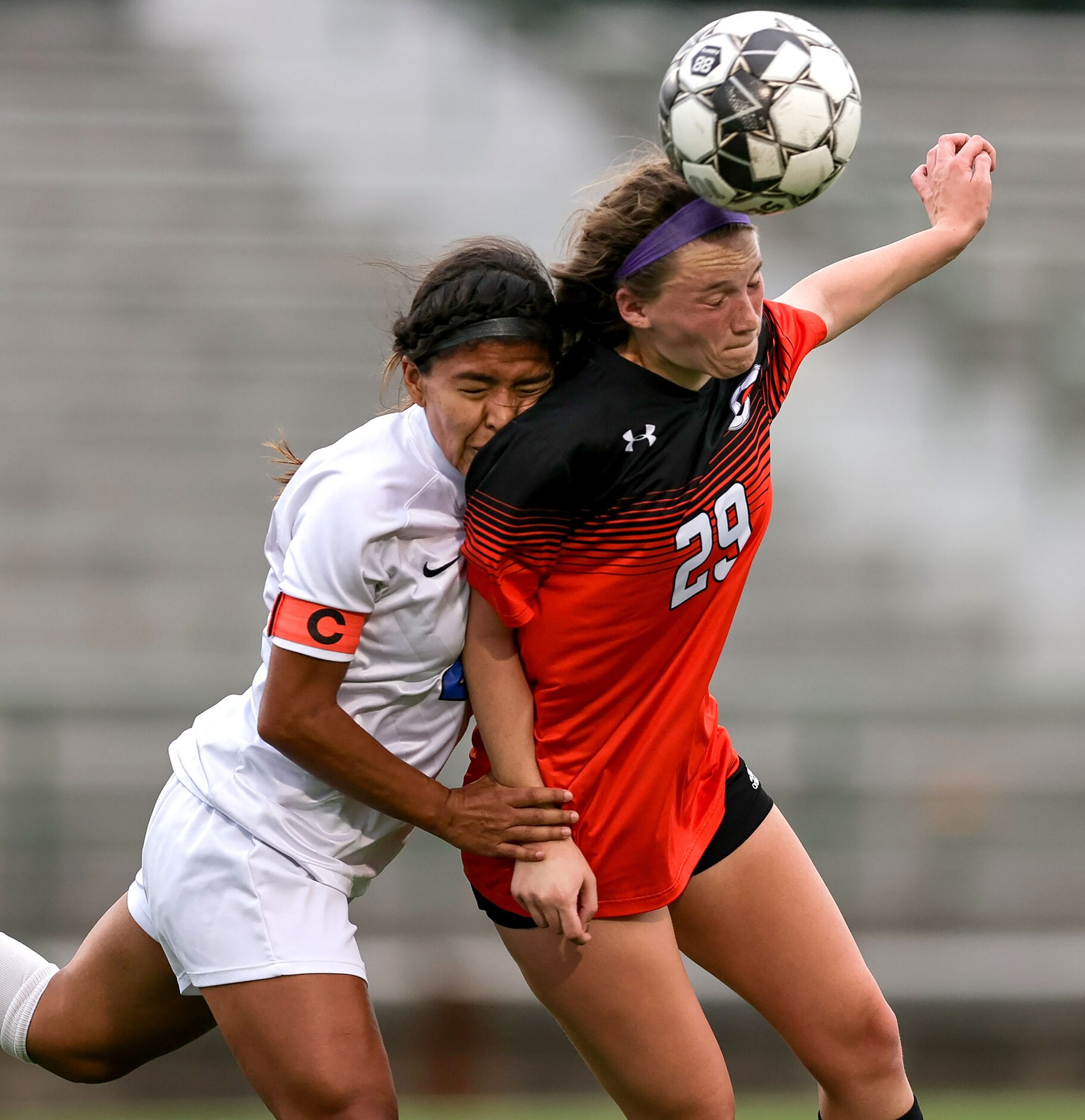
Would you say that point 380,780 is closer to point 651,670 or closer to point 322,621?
point 322,621

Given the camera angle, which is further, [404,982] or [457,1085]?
[404,982]

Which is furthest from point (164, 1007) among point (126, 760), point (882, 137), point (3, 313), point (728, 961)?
point (882, 137)

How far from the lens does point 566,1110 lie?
3510 millimetres

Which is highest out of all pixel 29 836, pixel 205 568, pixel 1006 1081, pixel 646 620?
pixel 646 620

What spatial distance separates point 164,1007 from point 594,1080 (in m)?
2.02

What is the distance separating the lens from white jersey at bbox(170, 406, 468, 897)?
1723 mm

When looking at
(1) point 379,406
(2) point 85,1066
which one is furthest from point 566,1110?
→ (1) point 379,406

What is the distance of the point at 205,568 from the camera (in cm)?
458

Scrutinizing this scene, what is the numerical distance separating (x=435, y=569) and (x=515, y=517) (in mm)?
153

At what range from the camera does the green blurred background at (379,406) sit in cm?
445

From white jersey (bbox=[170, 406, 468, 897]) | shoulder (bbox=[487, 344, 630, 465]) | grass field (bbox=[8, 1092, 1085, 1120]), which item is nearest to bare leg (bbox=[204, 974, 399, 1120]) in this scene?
white jersey (bbox=[170, 406, 468, 897])

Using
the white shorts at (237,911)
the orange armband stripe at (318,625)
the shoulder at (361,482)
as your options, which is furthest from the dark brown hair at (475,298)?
the white shorts at (237,911)

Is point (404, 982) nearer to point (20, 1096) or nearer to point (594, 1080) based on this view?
point (594, 1080)

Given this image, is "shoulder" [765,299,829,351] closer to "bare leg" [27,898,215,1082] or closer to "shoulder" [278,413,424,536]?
"shoulder" [278,413,424,536]
